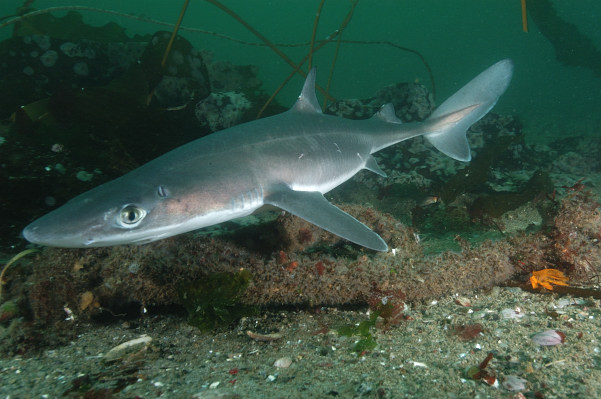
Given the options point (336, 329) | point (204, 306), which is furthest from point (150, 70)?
point (336, 329)

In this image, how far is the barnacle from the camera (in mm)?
3736

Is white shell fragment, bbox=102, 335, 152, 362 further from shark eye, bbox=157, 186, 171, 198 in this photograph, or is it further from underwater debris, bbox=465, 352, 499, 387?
underwater debris, bbox=465, 352, 499, 387

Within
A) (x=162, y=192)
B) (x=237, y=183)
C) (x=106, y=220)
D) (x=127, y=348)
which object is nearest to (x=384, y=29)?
(x=237, y=183)

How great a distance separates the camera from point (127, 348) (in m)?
3.02

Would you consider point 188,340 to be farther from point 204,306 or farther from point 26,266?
point 26,266

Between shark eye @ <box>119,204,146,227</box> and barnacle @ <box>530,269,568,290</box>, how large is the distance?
4.38 m

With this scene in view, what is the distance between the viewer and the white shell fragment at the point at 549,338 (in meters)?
2.78

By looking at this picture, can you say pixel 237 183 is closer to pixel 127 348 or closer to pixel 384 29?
pixel 127 348

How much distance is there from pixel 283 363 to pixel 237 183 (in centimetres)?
200

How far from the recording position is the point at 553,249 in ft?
13.4

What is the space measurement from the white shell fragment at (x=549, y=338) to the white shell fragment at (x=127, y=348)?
3628mm

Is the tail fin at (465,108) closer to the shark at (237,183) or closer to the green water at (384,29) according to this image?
the shark at (237,183)

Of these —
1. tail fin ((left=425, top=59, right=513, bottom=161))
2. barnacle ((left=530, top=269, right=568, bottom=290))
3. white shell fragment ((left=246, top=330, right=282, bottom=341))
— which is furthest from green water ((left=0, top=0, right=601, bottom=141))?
white shell fragment ((left=246, top=330, right=282, bottom=341))

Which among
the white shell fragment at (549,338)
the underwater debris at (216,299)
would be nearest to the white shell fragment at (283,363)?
the underwater debris at (216,299)
